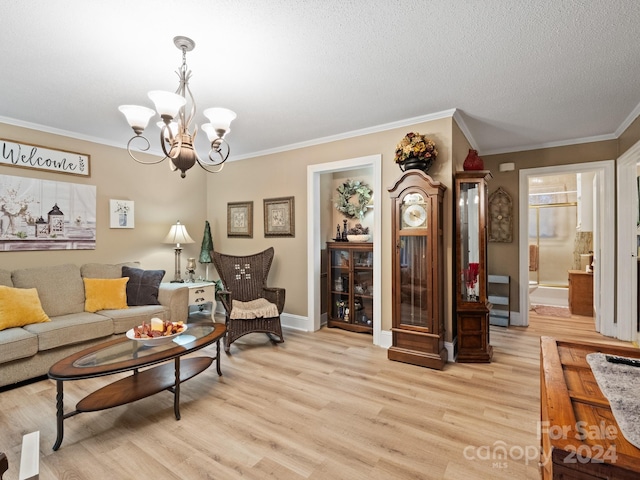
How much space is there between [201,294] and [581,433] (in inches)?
167

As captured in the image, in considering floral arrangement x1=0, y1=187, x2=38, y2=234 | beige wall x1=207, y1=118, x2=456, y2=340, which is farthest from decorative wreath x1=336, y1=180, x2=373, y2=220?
floral arrangement x1=0, y1=187, x2=38, y2=234

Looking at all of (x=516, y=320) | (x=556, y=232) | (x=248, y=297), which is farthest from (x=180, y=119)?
(x=556, y=232)

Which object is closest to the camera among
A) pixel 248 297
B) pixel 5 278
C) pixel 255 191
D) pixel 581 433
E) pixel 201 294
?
pixel 581 433

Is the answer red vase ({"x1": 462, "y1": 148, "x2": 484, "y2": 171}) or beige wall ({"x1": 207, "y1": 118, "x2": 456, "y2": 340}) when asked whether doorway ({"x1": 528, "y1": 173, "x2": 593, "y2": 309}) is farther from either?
beige wall ({"x1": 207, "y1": 118, "x2": 456, "y2": 340})

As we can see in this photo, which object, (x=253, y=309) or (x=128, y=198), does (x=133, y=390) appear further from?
(x=128, y=198)

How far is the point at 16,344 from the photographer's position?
2600 mm

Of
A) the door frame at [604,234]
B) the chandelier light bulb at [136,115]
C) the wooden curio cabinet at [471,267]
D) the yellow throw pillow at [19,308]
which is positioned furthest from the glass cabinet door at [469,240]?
the yellow throw pillow at [19,308]

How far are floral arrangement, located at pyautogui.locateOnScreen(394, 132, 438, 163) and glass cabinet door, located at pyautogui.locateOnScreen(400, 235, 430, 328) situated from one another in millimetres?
800

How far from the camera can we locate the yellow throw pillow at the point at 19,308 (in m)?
2.81

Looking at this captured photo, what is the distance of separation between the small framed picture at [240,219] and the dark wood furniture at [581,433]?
421 cm

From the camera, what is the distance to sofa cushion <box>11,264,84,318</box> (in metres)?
3.25

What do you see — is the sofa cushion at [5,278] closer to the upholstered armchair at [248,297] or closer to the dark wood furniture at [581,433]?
the upholstered armchair at [248,297]

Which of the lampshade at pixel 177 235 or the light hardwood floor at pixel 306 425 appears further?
the lampshade at pixel 177 235

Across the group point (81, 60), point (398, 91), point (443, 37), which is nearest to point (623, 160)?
point (398, 91)
